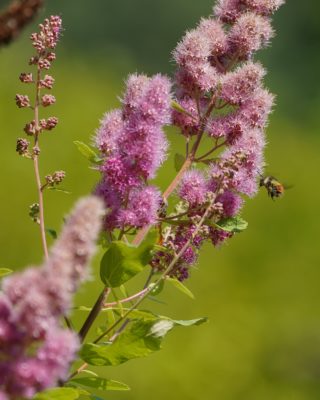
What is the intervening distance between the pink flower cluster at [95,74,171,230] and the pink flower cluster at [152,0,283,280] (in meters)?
0.11

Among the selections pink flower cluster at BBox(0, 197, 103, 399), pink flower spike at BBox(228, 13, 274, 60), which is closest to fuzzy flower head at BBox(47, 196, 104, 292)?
pink flower cluster at BBox(0, 197, 103, 399)

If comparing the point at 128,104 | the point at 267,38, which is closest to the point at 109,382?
the point at 128,104

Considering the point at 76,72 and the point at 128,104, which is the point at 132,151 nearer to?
the point at 128,104

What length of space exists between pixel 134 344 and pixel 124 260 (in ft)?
0.54

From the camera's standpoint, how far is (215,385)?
23.9 feet

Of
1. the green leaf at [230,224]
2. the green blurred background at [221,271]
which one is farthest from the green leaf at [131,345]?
the green blurred background at [221,271]

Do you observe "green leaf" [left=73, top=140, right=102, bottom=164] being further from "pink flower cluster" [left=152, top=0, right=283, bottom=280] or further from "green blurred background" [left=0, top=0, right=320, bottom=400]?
"green blurred background" [left=0, top=0, right=320, bottom=400]

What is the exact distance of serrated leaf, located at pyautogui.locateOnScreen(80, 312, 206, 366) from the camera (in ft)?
6.35

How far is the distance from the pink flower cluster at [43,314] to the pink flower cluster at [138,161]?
0.60 m

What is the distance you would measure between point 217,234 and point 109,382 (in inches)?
16.0

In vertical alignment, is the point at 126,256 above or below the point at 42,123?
below

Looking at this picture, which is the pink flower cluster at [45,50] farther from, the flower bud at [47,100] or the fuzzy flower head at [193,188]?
the fuzzy flower head at [193,188]

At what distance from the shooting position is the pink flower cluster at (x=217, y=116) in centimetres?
213

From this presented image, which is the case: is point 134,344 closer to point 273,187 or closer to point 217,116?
point 217,116
